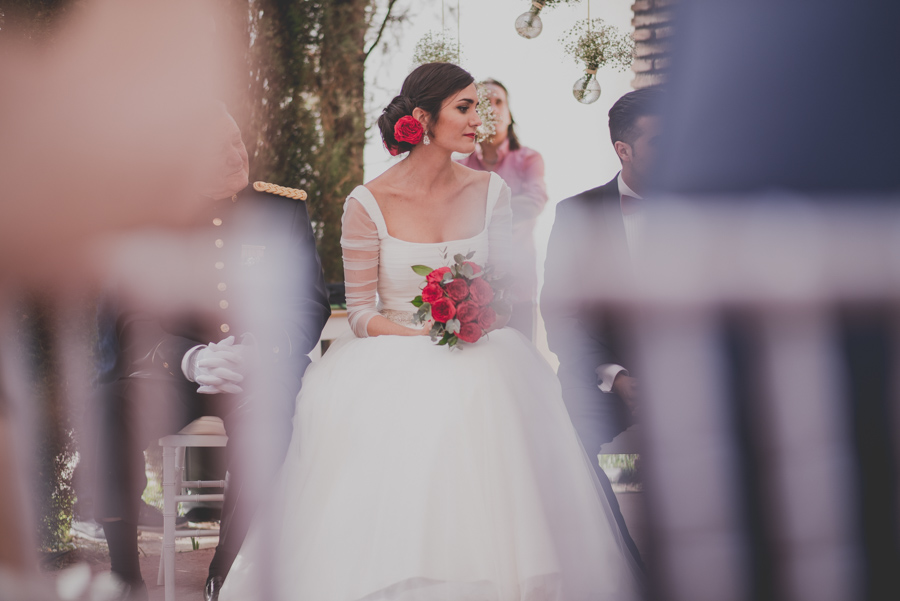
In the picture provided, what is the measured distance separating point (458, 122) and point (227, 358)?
879 mm

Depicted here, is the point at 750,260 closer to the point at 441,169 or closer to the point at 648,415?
the point at 648,415

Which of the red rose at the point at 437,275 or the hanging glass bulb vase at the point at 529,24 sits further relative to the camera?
the hanging glass bulb vase at the point at 529,24

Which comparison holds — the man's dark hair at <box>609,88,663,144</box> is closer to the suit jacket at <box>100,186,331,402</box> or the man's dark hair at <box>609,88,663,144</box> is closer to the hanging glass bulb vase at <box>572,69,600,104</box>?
the hanging glass bulb vase at <box>572,69,600,104</box>

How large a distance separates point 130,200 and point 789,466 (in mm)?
1832

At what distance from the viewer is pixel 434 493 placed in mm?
1656

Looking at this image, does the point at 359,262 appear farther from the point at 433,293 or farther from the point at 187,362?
the point at 187,362

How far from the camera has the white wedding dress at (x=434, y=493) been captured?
5.33 ft

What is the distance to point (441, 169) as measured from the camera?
7.12 feet

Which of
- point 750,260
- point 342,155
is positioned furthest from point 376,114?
point 750,260

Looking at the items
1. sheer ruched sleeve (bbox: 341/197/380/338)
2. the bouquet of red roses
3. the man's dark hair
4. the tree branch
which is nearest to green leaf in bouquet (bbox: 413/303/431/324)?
the bouquet of red roses

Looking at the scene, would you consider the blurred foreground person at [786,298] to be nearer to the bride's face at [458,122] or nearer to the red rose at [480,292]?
the red rose at [480,292]

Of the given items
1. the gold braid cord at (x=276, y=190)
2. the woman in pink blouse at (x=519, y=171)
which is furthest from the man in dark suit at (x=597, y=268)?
the gold braid cord at (x=276, y=190)

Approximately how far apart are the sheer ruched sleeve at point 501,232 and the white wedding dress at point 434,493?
0.93 feet

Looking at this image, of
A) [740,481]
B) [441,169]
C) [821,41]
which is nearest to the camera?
[821,41]
